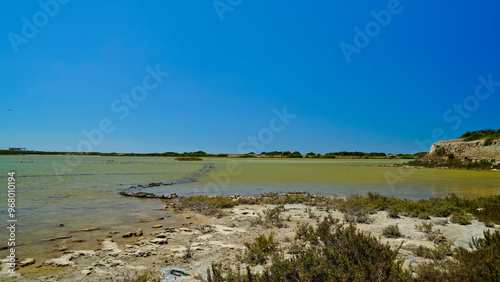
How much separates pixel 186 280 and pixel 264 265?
1485mm

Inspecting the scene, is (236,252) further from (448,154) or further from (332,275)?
(448,154)

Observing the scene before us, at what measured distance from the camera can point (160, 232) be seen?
798 centimetres

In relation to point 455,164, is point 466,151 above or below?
above

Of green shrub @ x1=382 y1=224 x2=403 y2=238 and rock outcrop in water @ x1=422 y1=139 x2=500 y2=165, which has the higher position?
rock outcrop in water @ x1=422 y1=139 x2=500 y2=165

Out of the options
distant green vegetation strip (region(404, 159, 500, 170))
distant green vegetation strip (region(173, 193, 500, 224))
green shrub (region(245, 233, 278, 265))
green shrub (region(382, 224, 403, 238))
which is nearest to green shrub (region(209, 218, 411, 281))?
green shrub (region(245, 233, 278, 265))

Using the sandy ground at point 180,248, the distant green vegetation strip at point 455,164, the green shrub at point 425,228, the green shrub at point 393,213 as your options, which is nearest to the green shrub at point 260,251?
the sandy ground at point 180,248

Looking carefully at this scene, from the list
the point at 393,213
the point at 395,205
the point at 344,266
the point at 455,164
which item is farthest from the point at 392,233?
the point at 455,164

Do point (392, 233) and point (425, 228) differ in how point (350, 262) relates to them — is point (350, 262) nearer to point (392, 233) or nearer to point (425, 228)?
point (392, 233)

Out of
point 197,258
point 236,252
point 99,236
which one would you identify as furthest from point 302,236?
point 99,236

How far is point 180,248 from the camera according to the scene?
6.48 m

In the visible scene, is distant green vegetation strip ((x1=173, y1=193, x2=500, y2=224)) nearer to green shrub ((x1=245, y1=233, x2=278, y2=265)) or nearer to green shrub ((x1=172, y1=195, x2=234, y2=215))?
green shrub ((x1=172, y1=195, x2=234, y2=215))

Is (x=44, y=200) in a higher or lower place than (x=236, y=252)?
higher

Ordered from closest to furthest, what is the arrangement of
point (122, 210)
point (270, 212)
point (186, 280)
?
point (186, 280) < point (270, 212) < point (122, 210)

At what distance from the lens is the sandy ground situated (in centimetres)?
509
